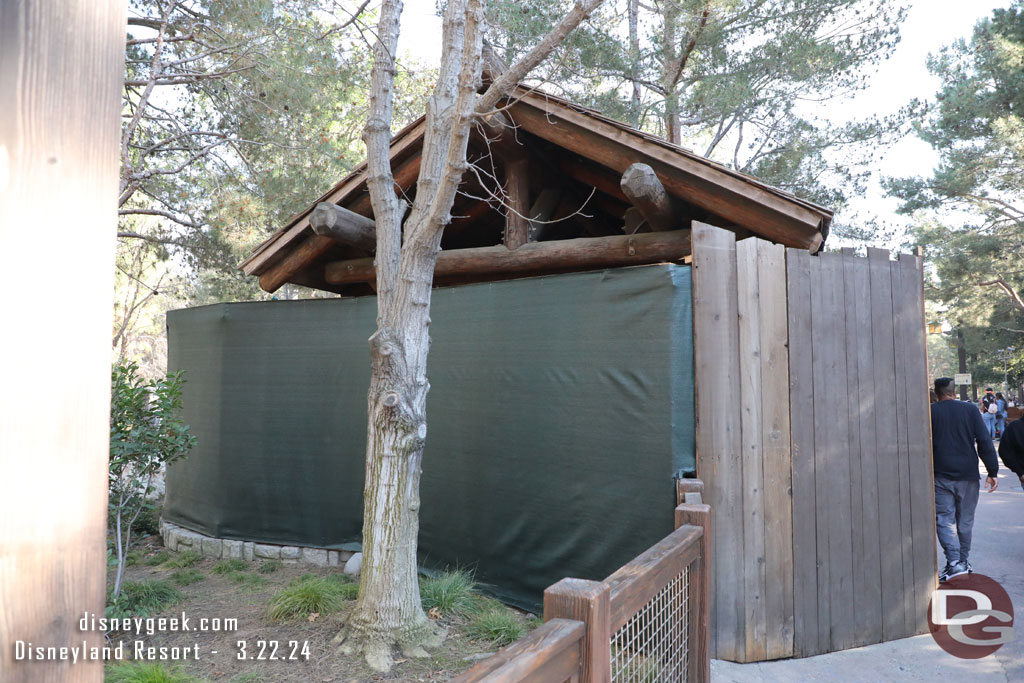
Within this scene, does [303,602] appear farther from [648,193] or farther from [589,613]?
[648,193]

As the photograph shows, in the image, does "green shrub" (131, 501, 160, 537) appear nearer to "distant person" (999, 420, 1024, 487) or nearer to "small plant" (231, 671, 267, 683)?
"small plant" (231, 671, 267, 683)

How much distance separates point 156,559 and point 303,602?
2.93 metres

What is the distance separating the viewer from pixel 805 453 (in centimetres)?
418

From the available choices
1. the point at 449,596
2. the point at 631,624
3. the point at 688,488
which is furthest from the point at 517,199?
the point at 631,624

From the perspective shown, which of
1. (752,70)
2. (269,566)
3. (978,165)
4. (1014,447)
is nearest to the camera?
(269,566)

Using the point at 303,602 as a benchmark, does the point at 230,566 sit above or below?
below

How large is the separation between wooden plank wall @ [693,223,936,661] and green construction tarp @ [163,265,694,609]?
0.80 ft

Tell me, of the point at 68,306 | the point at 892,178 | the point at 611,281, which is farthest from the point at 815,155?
the point at 68,306

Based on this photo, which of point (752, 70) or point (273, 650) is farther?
point (752, 70)

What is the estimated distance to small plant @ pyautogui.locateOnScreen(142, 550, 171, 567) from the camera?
6464 millimetres

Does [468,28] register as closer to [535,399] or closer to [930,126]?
[535,399]

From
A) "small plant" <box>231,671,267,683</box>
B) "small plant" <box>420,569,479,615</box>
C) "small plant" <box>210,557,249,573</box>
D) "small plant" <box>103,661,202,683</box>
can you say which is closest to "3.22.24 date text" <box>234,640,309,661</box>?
"small plant" <box>231,671,267,683</box>

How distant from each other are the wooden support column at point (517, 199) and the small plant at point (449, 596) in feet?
9.19

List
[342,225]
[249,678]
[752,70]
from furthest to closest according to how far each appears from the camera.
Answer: [752,70] → [342,225] → [249,678]
